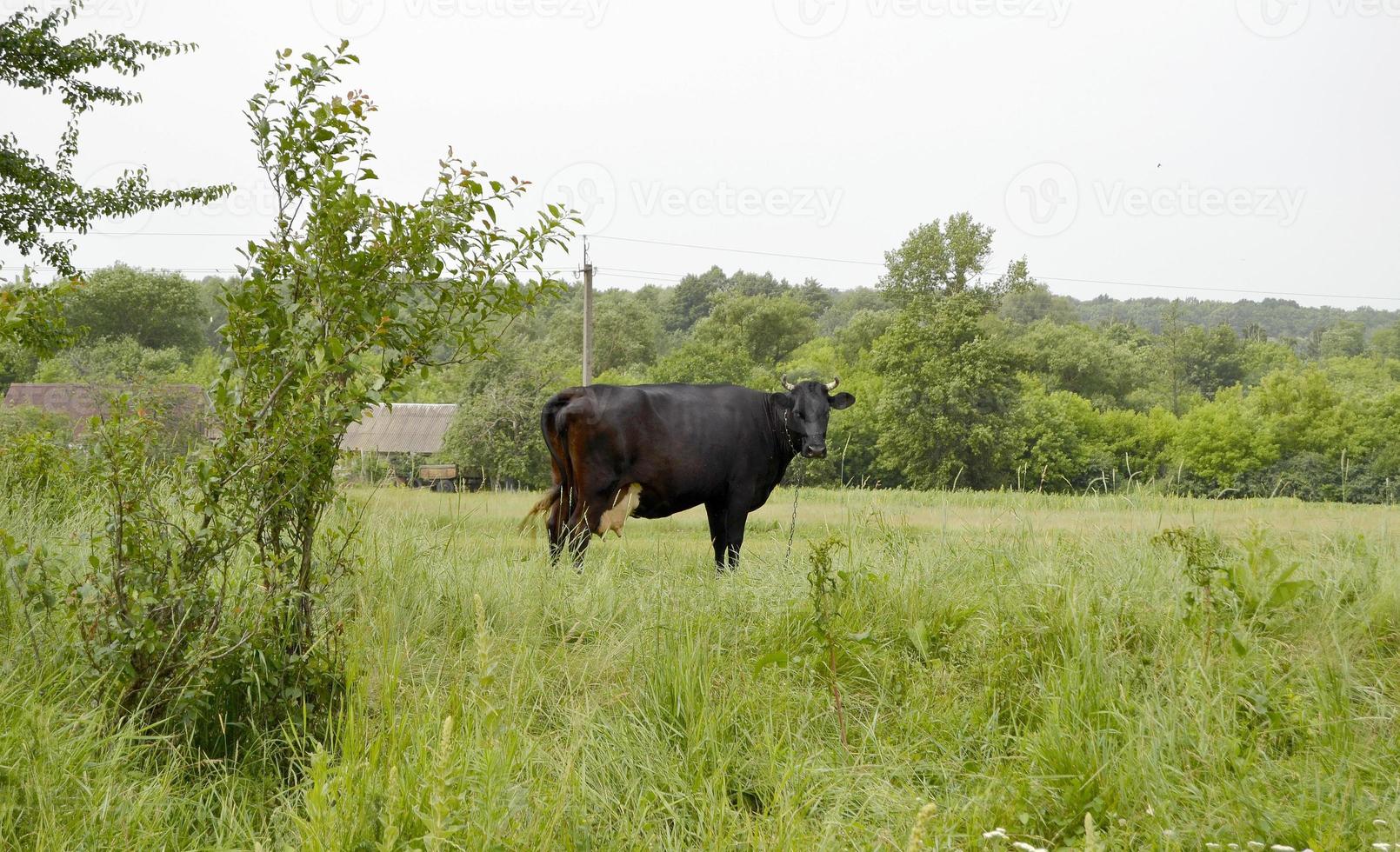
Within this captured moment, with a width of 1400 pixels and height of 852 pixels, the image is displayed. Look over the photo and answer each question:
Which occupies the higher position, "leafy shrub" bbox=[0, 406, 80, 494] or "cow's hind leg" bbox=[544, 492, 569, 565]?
"leafy shrub" bbox=[0, 406, 80, 494]

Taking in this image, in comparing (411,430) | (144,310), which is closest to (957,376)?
(411,430)

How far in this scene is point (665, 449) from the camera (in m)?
9.12

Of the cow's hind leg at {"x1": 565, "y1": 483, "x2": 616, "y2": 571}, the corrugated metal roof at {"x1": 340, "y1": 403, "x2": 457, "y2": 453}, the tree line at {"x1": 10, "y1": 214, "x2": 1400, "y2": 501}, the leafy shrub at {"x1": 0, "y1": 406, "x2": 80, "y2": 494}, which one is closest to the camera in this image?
the cow's hind leg at {"x1": 565, "y1": 483, "x2": 616, "y2": 571}

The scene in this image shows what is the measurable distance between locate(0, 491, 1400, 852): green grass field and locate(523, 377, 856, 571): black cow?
2790 mm

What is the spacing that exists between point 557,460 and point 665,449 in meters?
1.11

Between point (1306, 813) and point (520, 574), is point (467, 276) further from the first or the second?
point (1306, 813)

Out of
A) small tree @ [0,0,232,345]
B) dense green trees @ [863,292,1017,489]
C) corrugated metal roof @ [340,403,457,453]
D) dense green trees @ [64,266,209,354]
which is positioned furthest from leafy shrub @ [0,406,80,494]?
dense green trees @ [64,266,209,354]

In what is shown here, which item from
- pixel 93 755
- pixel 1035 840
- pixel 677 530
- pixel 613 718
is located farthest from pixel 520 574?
pixel 677 530

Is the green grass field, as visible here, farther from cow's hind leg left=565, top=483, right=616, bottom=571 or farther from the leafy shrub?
the leafy shrub

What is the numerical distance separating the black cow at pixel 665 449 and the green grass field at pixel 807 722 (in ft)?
9.15

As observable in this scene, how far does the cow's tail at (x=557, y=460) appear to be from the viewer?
919cm

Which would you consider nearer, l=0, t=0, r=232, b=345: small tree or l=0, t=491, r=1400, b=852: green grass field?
l=0, t=491, r=1400, b=852: green grass field

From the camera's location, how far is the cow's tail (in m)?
9.19

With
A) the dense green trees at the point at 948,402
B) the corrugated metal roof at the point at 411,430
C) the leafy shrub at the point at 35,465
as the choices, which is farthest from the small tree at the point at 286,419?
the corrugated metal roof at the point at 411,430
